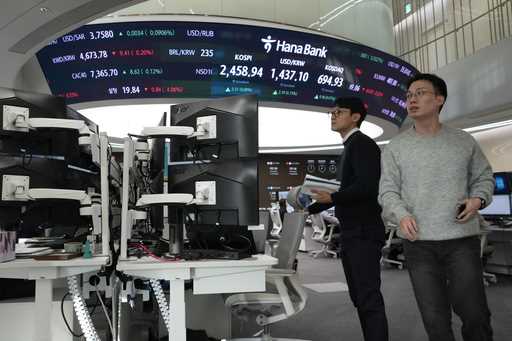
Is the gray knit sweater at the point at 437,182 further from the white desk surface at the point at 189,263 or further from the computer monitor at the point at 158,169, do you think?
the computer monitor at the point at 158,169

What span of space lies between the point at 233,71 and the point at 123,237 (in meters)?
3.44

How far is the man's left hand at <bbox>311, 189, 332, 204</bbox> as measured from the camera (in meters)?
2.14

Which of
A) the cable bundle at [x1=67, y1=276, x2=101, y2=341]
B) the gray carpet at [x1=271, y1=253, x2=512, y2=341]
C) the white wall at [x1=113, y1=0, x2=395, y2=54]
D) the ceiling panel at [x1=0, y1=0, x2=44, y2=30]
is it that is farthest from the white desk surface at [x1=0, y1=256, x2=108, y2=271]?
the white wall at [x1=113, y1=0, x2=395, y2=54]

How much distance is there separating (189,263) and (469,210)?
108 centimetres

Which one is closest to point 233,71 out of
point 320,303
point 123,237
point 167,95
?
point 167,95

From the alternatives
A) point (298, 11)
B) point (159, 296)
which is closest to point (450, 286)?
point (159, 296)

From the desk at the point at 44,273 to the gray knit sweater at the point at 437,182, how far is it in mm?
1246

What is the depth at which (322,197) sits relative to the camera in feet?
7.09

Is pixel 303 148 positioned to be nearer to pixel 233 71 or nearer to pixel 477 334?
pixel 233 71

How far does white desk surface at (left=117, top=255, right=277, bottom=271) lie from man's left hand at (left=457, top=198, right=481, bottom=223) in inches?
30.1

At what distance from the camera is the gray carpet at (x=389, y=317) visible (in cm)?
312

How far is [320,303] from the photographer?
4.27 m

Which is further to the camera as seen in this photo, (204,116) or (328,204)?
(328,204)

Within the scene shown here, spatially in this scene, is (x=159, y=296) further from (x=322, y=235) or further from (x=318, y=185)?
(x=322, y=235)
